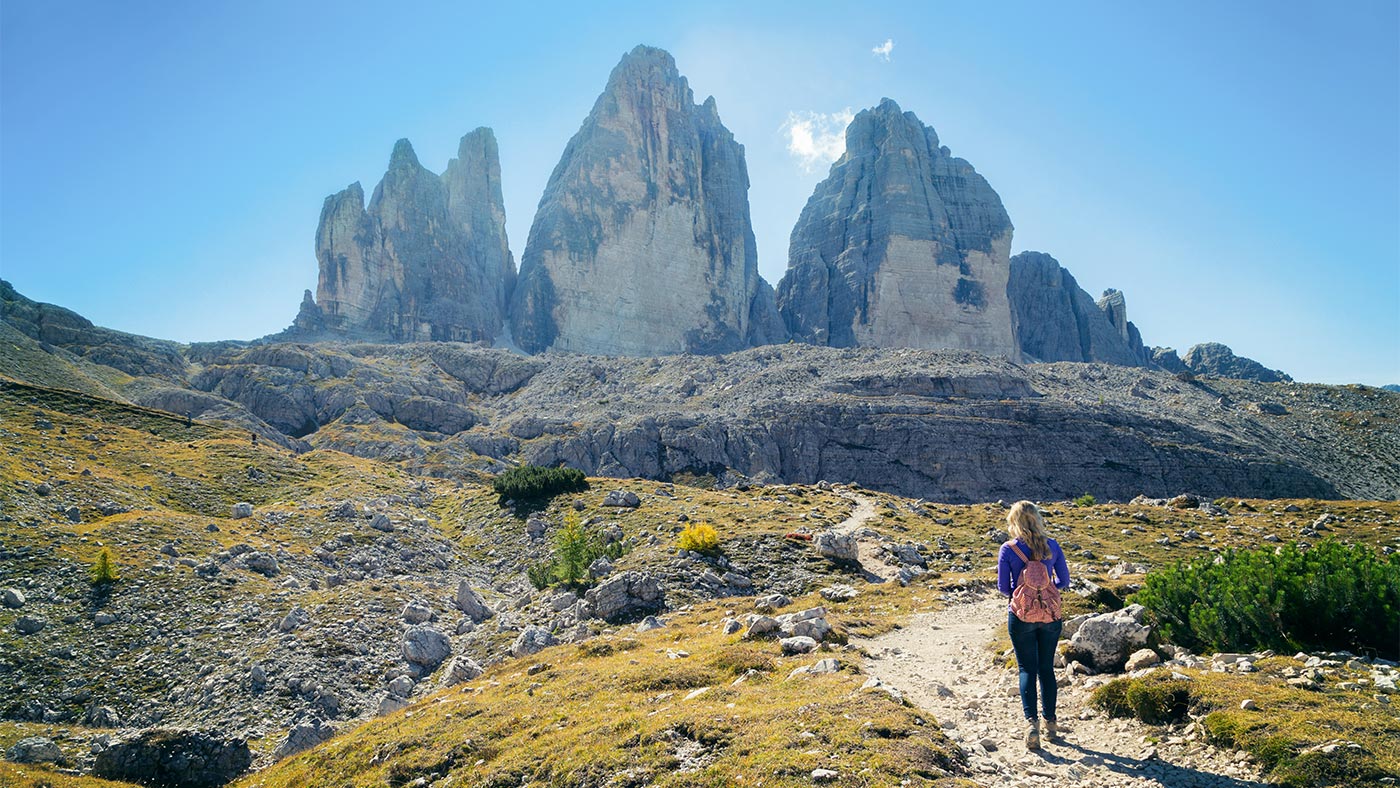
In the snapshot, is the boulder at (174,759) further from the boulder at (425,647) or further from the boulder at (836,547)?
the boulder at (836,547)

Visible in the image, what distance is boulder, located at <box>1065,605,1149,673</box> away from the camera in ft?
46.1

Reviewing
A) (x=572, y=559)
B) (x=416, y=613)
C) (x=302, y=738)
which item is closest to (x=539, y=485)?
(x=572, y=559)

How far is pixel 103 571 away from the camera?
2989cm

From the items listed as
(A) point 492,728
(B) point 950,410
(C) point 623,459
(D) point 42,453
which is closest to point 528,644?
(A) point 492,728

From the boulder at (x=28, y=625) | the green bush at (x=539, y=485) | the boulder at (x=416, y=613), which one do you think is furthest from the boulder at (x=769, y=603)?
the green bush at (x=539, y=485)

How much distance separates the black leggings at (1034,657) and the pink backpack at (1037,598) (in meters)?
0.11

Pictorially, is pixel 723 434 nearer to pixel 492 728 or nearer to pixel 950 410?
pixel 950 410

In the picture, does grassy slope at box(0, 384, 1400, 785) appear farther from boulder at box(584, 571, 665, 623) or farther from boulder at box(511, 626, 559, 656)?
boulder at box(584, 571, 665, 623)

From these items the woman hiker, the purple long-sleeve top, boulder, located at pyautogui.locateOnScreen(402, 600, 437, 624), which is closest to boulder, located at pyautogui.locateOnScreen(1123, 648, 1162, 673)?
the woman hiker

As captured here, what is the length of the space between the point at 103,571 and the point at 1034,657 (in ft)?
116

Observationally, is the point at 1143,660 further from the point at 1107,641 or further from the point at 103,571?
the point at 103,571

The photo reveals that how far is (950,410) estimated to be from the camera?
5507 inches

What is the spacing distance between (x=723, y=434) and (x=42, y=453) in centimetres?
9959

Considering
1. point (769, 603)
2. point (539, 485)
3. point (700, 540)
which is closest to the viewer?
point (769, 603)
